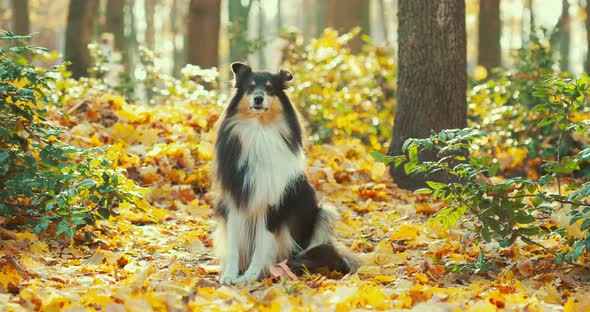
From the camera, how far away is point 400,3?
8.00 m

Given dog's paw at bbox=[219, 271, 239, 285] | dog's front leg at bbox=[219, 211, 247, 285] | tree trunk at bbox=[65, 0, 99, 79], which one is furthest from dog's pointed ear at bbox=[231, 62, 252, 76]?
tree trunk at bbox=[65, 0, 99, 79]

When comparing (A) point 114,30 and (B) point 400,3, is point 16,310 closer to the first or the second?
(B) point 400,3

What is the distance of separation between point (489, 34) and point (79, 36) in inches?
320

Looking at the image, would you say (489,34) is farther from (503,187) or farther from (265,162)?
(503,187)

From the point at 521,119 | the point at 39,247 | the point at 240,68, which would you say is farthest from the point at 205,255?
the point at 521,119

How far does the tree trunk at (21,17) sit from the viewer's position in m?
16.3

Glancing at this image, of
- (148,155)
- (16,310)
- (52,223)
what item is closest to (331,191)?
(148,155)

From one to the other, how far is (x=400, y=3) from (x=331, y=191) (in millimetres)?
2143

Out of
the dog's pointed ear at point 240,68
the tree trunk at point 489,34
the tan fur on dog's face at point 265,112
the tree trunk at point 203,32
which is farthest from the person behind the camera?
the tree trunk at point 489,34

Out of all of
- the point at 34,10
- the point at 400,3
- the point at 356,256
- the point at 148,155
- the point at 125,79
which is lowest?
the point at 356,256

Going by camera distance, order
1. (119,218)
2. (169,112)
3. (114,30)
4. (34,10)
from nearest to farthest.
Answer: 1. (119,218)
2. (169,112)
3. (114,30)
4. (34,10)

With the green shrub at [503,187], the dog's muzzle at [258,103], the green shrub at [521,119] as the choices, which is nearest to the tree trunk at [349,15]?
the green shrub at [521,119]

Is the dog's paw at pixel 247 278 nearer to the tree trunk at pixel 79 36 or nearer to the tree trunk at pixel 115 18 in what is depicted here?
the tree trunk at pixel 79 36

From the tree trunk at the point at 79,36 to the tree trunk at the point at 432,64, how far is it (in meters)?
5.66
